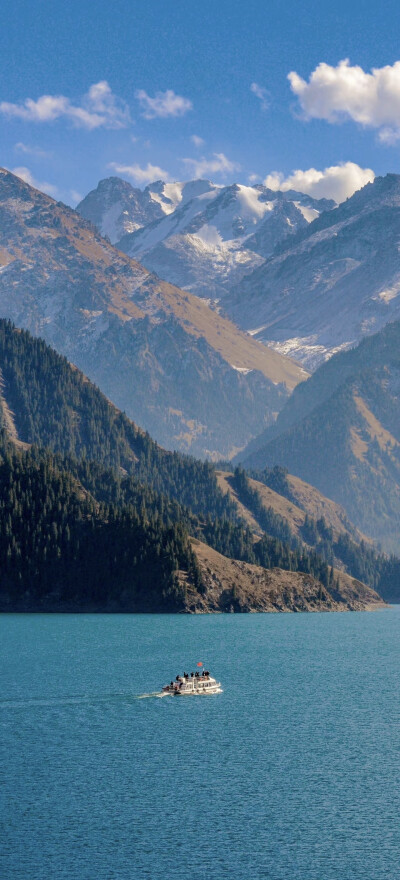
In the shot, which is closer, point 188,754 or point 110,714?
point 188,754

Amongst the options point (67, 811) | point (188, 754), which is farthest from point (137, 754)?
point (67, 811)

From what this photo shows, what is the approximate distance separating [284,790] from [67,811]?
21.5 metres

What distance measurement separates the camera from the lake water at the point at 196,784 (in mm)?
92812

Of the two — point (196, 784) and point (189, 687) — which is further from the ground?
point (189, 687)

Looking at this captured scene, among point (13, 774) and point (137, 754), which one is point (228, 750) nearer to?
point (137, 754)

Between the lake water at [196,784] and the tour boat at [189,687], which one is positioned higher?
the tour boat at [189,687]

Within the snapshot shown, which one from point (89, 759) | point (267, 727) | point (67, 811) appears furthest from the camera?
point (267, 727)

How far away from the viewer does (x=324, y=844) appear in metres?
97.2

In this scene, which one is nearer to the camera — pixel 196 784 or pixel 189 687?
pixel 196 784

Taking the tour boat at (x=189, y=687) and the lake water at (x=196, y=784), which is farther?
the tour boat at (x=189, y=687)

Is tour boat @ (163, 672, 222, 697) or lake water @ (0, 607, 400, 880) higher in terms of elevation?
tour boat @ (163, 672, 222, 697)

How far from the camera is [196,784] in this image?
114812 mm

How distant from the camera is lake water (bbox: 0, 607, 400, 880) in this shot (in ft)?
305

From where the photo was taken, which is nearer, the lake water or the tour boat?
the lake water
